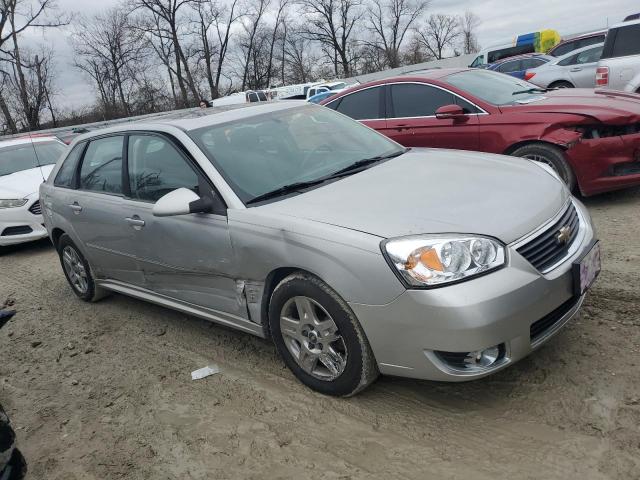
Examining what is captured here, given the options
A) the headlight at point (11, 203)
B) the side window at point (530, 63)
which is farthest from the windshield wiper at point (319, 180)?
the side window at point (530, 63)

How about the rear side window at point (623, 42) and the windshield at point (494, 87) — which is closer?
the windshield at point (494, 87)

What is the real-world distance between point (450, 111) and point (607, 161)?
1581mm

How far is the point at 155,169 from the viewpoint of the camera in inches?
154

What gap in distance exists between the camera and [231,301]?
347cm

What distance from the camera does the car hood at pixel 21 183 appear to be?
8125 millimetres

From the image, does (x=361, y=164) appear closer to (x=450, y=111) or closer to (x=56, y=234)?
(x=450, y=111)

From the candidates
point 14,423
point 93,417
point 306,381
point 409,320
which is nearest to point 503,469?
point 409,320

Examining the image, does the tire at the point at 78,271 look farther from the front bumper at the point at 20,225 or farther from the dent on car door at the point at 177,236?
the front bumper at the point at 20,225

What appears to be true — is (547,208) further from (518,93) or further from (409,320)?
(518,93)

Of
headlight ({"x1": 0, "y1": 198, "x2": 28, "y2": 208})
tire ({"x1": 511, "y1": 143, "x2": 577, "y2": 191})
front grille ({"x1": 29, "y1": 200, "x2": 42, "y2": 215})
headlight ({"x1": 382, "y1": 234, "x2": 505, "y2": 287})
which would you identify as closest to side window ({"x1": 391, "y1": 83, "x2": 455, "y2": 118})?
tire ({"x1": 511, "y1": 143, "x2": 577, "y2": 191})

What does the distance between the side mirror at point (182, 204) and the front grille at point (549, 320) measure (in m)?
1.86

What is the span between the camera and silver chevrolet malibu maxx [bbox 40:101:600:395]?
8.50 feet

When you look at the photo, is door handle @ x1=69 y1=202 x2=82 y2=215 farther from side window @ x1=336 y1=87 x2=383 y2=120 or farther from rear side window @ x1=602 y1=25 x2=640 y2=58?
rear side window @ x1=602 y1=25 x2=640 y2=58

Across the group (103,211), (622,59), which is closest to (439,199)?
(103,211)
